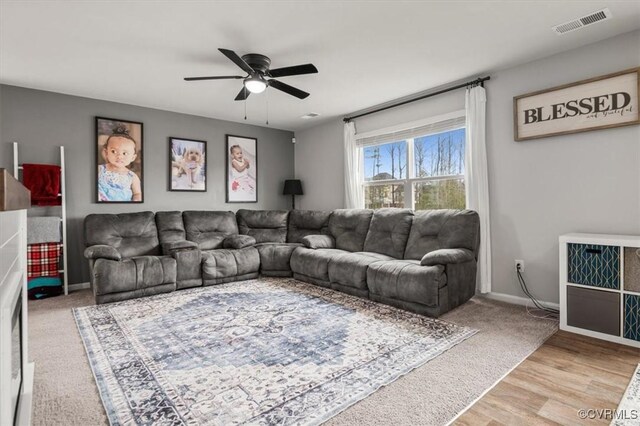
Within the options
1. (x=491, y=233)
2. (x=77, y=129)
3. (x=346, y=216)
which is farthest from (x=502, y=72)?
(x=77, y=129)

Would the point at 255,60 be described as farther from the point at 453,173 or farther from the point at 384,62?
the point at 453,173

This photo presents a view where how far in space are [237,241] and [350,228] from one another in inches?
62.7

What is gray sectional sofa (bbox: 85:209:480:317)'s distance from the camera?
3.21m

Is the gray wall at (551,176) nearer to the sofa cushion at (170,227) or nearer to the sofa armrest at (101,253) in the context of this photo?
the sofa cushion at (170,227)

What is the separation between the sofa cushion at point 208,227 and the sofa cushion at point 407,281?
2.50m

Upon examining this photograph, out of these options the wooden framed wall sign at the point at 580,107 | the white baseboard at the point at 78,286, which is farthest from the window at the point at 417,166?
the white baseboard at the point at 78,286

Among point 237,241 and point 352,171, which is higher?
Answer: point 352,171

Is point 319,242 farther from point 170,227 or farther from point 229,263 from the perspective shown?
point 170,227

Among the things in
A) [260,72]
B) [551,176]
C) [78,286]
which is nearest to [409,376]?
[551,176]

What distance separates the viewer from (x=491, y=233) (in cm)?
370

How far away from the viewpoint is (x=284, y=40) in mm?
2914

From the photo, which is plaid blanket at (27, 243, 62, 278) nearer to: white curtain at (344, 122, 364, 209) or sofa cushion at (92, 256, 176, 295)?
sofa cushion at (92, 256, 176, 295)

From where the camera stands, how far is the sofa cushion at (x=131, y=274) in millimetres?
3500

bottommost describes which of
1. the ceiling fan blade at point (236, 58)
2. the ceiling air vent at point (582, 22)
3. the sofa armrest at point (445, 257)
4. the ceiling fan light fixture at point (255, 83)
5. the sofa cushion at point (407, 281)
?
the sofa cushion at point (407, 281)
